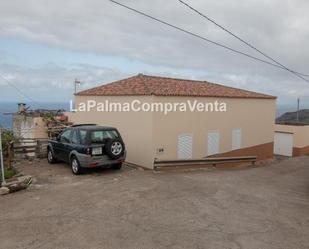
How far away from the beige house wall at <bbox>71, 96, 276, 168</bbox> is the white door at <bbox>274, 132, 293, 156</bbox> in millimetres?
9600

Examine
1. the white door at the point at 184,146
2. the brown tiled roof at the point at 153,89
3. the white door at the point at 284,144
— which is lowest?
the white door at the point at 284,144

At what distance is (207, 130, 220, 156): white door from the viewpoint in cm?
1895

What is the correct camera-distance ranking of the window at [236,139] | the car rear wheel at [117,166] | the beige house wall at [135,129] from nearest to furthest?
the car rear wheel at [117,166], the beige house wall at [135,129], the window at [236,139]

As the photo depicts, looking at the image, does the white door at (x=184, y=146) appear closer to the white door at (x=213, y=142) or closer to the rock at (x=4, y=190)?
the white door at (x=213, y=142)

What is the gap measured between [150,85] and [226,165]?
A: 5.92 meters

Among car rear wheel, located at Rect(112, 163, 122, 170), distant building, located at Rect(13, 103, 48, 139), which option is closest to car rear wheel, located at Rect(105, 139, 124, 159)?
car rear wheel, located at Rect(112, 163, 122, 170)

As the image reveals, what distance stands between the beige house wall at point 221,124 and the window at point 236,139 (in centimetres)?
31

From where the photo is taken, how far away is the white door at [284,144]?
3164 centimetres

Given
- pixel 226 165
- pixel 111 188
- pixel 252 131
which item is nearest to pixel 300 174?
pixel 226 165

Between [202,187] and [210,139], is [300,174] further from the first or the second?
[202,187]

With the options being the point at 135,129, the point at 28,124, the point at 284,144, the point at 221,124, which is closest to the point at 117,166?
the point at 135,129

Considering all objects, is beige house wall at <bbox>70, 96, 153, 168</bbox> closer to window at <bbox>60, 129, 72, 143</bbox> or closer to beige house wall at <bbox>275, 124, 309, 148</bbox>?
window at <bbox>60, 129, 72, 143</bbox>

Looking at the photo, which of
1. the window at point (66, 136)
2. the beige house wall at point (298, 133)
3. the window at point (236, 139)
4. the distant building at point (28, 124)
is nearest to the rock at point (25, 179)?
the window at point (66, 136)

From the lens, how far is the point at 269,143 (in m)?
24.8
